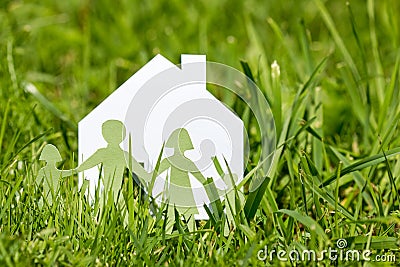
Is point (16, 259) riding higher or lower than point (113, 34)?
lower

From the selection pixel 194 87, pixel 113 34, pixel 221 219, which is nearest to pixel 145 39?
pixel 113 34

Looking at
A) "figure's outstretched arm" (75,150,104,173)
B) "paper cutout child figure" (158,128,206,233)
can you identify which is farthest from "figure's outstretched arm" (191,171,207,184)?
"figure's outstretched arm" (75,150,104,173)

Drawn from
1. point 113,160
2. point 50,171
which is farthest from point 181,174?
point 50,171

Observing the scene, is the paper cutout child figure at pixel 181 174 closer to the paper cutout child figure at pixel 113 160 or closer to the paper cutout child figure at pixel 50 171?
the paper cutout child figure at pixel 113 160

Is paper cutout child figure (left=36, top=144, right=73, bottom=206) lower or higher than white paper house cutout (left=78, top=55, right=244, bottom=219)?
lower

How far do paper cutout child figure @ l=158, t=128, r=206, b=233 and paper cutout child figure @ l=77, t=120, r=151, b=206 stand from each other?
0.17 ft

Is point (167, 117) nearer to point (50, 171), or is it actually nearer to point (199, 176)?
point (199, 176)

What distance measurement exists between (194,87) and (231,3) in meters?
1.56

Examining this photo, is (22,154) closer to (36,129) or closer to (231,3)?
(36,129)

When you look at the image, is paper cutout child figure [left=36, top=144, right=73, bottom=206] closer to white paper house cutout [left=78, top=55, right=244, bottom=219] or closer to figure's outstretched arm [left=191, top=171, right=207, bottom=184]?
white paper house cutout [left=78, top=55, right=244, bottom=219]

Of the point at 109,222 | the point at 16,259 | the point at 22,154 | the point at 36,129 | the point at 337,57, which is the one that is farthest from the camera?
the point at 337,57

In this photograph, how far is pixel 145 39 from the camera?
8.54 feet

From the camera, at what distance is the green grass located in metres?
1.33

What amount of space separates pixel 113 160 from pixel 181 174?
0.48ft
